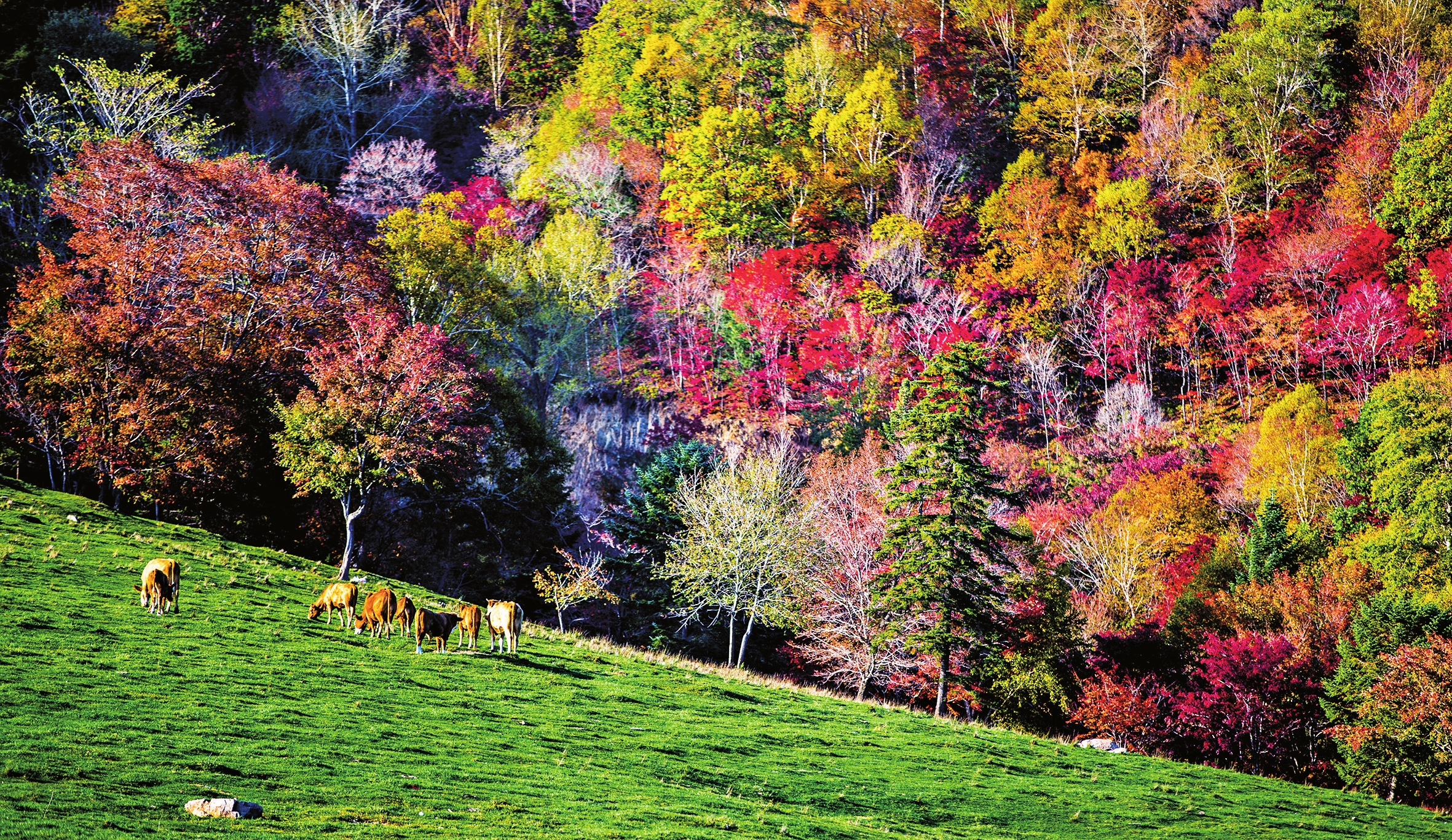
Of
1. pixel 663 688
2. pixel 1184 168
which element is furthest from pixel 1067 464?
pixel 663 688

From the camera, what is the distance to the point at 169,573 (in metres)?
24.7

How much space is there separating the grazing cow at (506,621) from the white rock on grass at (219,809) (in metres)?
13.7

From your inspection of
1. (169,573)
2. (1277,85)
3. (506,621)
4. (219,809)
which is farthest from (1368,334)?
(219,809)

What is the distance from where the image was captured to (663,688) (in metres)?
28.9

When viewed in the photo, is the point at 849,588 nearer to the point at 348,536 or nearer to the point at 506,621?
the point at 348,536

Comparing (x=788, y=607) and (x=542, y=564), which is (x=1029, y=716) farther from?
(x=542, y=564)

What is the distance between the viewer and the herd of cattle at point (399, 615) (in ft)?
81.3

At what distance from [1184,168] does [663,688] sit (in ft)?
186

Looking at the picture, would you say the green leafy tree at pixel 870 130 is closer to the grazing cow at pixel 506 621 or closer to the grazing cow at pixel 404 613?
the grazing cow at pixel 506 621

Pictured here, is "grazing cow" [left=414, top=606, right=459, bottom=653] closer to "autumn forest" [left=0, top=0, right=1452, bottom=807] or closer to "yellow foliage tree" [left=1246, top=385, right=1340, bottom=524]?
"autumn forest" [left=0, top=0, right=1452, bottom=807]

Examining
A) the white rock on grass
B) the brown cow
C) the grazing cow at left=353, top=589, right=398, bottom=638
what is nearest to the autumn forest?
the grazing cow at left=353, top=589, right=398, bottom=638

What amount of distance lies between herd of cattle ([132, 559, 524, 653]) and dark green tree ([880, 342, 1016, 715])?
1791cm

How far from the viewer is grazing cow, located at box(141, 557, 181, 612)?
2436 cm

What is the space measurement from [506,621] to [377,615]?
289cm
